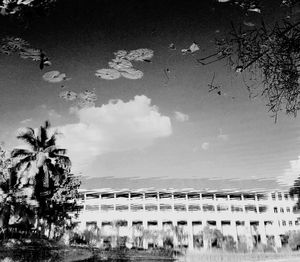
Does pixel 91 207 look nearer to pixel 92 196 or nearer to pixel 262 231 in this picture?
pixel 92 196

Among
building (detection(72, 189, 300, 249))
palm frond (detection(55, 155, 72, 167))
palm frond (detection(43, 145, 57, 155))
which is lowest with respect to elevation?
building (detection(72, 189, 300, 249))

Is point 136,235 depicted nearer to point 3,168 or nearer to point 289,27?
point 3,168

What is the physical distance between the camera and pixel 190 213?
55688mm

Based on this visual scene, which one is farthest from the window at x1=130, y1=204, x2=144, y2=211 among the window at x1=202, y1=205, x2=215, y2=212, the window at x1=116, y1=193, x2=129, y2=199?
the window at x1=202, y1=205, x2=215, y2=212

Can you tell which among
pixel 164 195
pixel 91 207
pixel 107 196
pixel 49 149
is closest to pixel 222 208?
pixel 164 195

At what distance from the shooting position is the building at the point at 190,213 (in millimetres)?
53438

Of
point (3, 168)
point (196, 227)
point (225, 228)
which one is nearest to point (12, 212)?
point (3, 168)

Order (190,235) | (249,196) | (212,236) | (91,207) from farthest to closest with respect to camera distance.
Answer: (249,196) < (91,207) < (190,235) < (212,236)

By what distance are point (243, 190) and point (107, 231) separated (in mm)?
24512

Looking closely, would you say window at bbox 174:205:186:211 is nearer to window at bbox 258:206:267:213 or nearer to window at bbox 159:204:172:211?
window at bbox 159:204:172:211

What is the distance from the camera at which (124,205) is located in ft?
180

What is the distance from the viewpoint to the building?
175ft

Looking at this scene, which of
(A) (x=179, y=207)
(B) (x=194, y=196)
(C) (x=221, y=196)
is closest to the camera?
(A) (x=179, y=207)

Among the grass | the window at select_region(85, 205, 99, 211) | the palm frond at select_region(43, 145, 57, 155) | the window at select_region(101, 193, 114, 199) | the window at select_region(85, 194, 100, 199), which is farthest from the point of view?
the window at select_region(101, 193, 114, 199)
